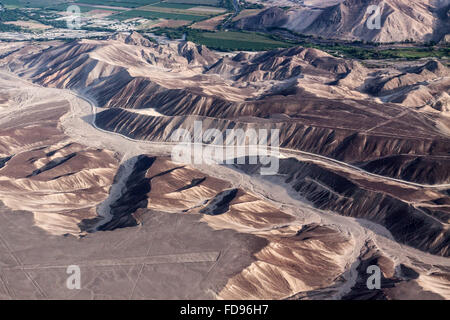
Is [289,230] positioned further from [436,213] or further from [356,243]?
[436,213]

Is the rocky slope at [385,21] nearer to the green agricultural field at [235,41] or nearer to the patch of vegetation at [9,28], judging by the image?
the green agricultural field at [235,41]

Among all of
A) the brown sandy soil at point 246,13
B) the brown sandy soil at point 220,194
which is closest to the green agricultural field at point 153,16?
the brown sandy soil at point 246,13

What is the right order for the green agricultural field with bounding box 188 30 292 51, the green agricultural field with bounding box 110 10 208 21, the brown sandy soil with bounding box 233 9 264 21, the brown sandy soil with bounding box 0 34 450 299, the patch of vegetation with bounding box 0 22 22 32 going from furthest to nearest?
the green agricultural field with bounding box 110 10 208 21 → the brown sandy soil with bounding box 233 9 264 21 → the patch of vegetation with bounding box 0 22 22 32 → the green agricultural field with bounding box 188 30 292 51 → the brown sandy soil with bounding box 0 34 450 299

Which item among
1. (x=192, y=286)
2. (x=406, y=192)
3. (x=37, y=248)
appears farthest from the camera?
(x=406, y=192)

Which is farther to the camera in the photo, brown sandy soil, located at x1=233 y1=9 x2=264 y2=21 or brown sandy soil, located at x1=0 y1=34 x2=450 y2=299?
brown sandy soil, located at x1=233 y1=9 x2=264 y2=21

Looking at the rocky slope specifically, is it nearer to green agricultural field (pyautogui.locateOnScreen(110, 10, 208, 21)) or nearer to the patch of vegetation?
green agricultural field (pyautogui.locateOnScreen(110, 10, 208, 21))

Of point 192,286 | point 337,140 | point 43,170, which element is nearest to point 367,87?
point 337,140

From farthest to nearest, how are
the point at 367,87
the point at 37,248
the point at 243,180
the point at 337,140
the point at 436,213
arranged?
the point at 367,87
the point at 337,140
the point at 243,180
the point at 436,213
the point at 37,248

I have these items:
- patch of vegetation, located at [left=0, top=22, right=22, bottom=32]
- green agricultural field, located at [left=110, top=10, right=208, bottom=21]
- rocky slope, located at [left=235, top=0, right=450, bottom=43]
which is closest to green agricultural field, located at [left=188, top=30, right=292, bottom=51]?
rocky slope, located at [left=235, top=0, right=450, bottom=43]
